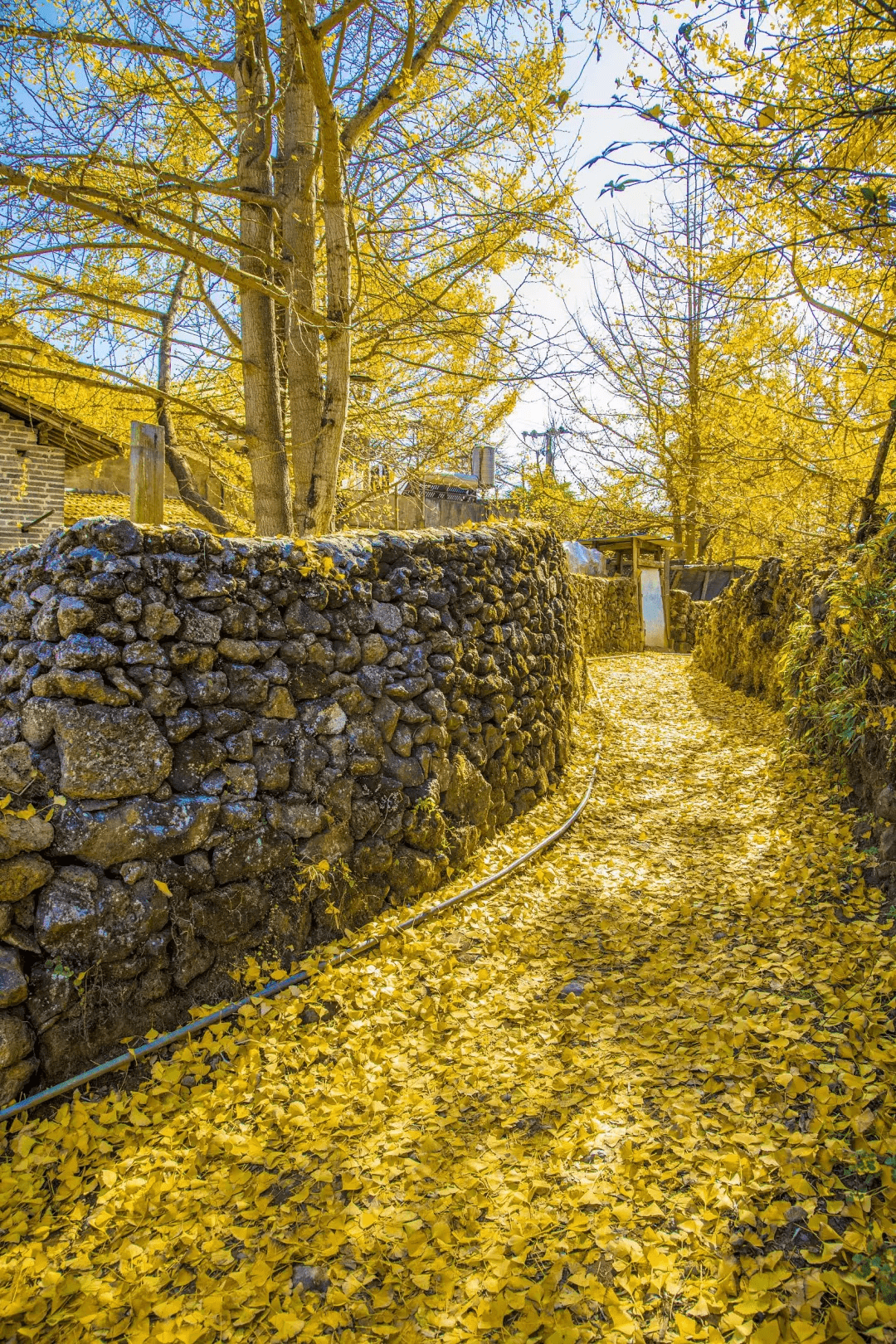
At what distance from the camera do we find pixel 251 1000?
370 centimetres

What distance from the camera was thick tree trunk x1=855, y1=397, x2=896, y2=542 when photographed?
632cm

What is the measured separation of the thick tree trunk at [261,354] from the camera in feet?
21.4

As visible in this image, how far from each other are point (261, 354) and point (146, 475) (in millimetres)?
3352

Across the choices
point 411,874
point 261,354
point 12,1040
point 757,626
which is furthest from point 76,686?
point 757,626

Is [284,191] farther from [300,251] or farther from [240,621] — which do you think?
[240,621]

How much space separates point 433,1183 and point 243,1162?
774 mm

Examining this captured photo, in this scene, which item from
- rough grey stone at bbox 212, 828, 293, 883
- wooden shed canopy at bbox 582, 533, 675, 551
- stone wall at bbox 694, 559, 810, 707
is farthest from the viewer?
wooden shed canopy at bbox 582, 533, 675, 551

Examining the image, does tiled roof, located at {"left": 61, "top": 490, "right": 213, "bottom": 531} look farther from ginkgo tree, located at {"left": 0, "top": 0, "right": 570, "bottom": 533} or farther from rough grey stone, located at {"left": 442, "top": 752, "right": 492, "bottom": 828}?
rough grey stone, located at {"left": 442, "top": 752, "right": 492, "bottom": 828}

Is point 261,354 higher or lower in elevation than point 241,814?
higher

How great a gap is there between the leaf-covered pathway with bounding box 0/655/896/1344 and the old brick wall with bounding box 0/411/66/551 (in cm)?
821

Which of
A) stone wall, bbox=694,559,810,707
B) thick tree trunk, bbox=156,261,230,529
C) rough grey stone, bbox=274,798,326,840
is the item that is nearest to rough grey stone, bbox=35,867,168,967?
rough grey stone, bbox=274,798,326,840

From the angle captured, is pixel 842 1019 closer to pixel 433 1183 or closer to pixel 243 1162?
pixel 433 1183

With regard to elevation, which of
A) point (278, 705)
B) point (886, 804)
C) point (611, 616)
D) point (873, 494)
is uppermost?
point (873, 494)

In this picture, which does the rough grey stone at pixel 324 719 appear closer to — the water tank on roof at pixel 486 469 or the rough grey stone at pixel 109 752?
the rough grey stone at pixel 109 752
